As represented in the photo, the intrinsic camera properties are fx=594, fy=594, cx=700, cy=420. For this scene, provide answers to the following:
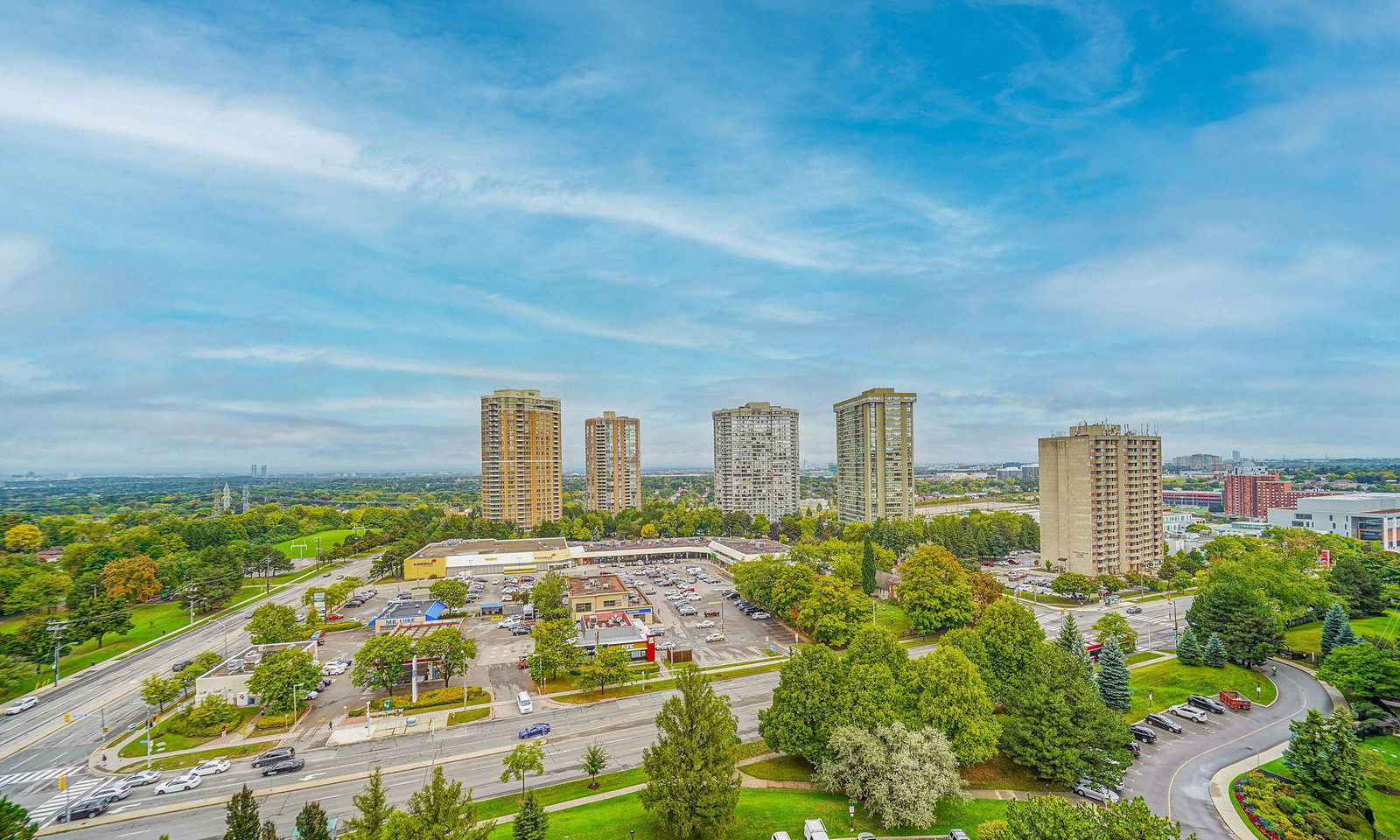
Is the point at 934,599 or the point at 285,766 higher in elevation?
the point at 934,599

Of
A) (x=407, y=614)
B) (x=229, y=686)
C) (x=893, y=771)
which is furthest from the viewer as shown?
(x=407, y=614)

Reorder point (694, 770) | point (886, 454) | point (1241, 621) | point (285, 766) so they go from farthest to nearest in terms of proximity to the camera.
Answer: point (886, 454) → point (1241, 621) → point (285, 766) → point (694, 770)

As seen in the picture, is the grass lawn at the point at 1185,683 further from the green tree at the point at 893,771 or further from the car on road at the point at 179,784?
the car on road at the point at 179,784

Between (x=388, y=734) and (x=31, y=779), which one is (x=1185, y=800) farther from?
(x=31, y=779)

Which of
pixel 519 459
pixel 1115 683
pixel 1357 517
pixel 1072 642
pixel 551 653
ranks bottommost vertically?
pixel 551 653

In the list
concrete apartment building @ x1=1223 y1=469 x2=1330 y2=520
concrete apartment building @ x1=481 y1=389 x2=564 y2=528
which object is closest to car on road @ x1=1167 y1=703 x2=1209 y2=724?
concrete apartment building @ x1=481 y1=389 x2=564 y2=528

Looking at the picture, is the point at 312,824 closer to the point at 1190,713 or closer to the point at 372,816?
the point at 372,816

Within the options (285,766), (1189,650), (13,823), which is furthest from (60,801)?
(1189,650)

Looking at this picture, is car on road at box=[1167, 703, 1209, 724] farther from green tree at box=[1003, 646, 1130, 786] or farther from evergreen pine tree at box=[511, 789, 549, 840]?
evergreen pine tree at box=[511, 789, 549, 840]
